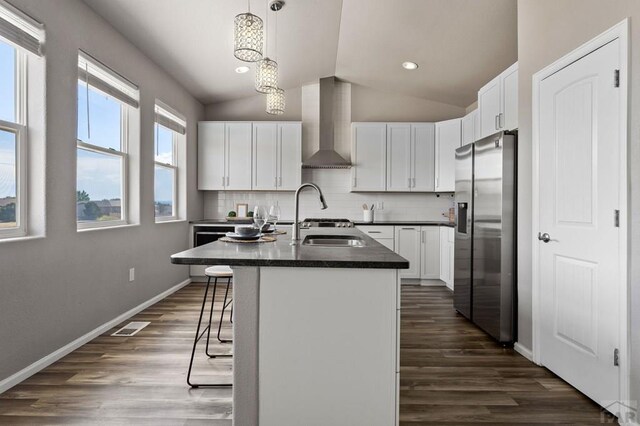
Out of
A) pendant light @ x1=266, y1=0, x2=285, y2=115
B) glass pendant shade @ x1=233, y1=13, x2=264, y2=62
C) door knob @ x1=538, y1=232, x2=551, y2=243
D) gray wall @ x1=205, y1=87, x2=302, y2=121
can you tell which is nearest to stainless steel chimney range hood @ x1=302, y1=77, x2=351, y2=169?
gray wall @ x1=205, y1=87, x2=302, y2=121

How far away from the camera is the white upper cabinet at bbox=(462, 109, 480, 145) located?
441 centimetres

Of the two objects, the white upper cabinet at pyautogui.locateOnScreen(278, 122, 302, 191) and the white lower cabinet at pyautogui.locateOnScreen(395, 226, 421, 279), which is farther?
the white upper cabinet at pyautogui.locateOnScreen(278, 122, 302, 191)

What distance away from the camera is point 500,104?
3430mm

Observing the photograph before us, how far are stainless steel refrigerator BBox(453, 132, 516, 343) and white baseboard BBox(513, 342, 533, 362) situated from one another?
0.28 feet

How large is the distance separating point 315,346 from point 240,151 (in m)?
4.39

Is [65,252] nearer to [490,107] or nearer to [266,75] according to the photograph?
[266,75]

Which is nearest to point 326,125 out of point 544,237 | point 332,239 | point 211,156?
point 211,156

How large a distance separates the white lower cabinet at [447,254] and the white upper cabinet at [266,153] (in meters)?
2.50

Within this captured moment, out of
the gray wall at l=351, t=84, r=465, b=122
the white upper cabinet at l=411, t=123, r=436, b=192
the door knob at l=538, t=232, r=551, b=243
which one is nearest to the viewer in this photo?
the door knob at l=538, t=232, r=551, b=243

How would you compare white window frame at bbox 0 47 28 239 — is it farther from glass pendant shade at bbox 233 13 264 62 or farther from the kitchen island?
the kitchen island

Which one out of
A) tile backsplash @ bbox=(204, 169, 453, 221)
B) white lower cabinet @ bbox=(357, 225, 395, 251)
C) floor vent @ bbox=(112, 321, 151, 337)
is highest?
tile backsplash @ bbox=(204, 169, 453, 221)

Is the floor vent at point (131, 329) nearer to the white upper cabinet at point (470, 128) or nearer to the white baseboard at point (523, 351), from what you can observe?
the white baseboard at point (523, 351)

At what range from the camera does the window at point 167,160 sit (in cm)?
447

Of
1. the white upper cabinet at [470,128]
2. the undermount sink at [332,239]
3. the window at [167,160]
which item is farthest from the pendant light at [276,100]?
the white upper cabinet at [470,128]
